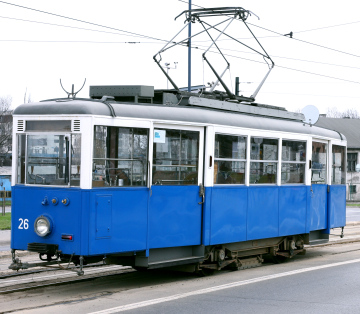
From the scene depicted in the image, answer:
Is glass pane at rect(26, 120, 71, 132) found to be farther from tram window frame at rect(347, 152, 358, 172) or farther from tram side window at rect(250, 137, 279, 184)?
tram window frame at rect(347, 152, 358, 172)

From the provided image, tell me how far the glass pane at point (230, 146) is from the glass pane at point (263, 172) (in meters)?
0.45

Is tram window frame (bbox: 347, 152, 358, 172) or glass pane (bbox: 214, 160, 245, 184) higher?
tram window frame (bbox: 347, 152, 358, 172)

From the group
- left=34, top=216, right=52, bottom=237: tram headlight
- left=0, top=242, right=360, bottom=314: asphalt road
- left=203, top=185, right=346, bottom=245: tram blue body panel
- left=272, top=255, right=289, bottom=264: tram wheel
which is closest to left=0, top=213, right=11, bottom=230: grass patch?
left=0, top=242, right=360, bottom=314: asphalt road

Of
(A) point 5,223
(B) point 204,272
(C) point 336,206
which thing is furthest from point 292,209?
(A) point 5,223

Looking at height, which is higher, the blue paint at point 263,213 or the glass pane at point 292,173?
the glass pane at point 292,173

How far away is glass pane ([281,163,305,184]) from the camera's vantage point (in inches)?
528

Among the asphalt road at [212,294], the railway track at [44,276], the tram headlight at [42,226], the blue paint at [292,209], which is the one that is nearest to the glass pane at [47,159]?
the tram headlight at [42,226]

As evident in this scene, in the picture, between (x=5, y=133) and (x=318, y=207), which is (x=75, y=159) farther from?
(x=5, y=133)

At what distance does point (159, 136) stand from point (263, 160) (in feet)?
9.58

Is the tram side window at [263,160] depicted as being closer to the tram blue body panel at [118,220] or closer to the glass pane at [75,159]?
the tram blue body panel at [118,220]

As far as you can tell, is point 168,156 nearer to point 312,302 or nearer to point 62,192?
point 62,192

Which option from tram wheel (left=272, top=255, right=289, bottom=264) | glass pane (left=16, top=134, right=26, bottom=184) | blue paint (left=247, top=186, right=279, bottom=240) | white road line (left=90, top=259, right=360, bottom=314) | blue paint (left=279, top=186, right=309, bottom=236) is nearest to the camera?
white road line (left=90, top=259, right=360, bottom=314)

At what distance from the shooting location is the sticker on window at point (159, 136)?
1046 cm

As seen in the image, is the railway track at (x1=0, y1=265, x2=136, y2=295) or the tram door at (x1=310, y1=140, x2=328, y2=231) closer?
the railway track at (x1=0, y1=265, x2=136, y2=295)
